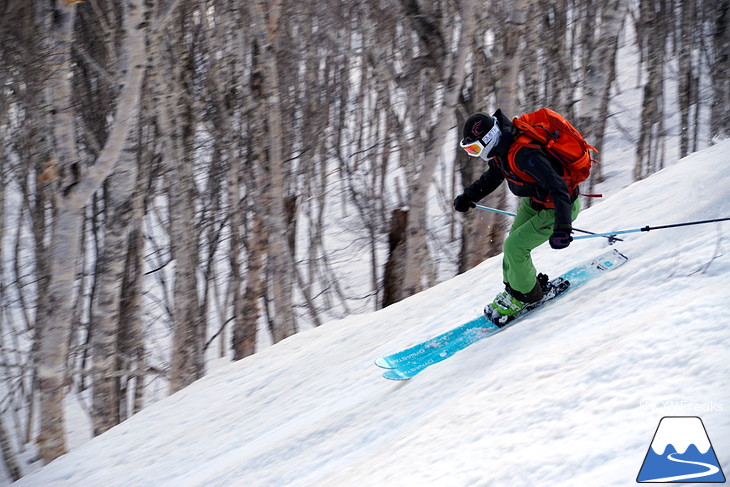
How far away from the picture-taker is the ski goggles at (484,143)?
4344mm

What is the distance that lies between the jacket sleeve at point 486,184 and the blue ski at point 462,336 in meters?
0.85

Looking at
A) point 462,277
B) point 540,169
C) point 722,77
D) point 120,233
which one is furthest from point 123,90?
point 722,77

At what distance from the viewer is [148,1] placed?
6363 mm

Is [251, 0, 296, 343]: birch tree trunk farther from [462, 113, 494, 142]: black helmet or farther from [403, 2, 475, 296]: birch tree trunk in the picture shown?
[462, 113, 494, 142]: black helmet

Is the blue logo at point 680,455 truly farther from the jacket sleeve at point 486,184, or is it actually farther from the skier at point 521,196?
the jacket sleeve at point 486,184

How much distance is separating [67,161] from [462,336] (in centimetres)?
421

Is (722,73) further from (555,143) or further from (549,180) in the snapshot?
(549,180)

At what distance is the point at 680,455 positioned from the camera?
2262mm

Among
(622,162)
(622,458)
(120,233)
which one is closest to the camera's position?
(622,458)

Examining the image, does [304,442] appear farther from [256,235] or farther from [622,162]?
[622,162]

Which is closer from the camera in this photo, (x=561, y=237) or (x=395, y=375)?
(x=561, y=237)

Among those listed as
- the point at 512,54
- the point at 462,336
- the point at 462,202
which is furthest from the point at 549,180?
the point at 512,54

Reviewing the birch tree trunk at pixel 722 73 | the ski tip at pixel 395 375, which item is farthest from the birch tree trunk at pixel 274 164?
the birch tree trunk at pixel 722 73

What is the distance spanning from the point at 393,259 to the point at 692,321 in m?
6.11
